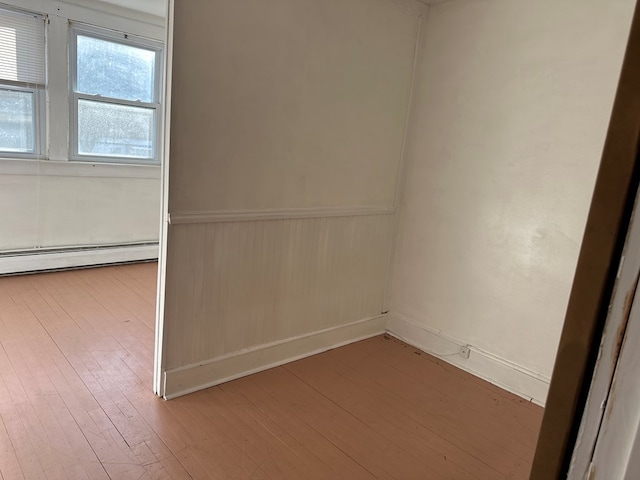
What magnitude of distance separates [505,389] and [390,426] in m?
0.93

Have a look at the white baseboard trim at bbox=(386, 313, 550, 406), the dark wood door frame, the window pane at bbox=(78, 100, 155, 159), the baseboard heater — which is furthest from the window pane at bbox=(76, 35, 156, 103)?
the dark wood door frame

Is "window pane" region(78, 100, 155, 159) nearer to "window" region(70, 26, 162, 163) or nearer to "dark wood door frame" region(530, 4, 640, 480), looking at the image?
"window" region(70, 26, 162, 163)

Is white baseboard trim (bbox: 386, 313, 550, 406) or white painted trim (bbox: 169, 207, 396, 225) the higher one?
white painted trim (bbox: 169, 207, 396, 225)

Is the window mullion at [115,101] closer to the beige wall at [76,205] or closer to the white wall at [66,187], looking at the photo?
the white wall at [66,187]

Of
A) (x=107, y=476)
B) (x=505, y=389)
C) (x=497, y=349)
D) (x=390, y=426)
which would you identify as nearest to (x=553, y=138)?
(x=497, y=349)

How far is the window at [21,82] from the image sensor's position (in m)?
3.80

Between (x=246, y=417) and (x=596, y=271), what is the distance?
2148 mm

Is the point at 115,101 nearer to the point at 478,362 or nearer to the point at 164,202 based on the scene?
the point at 164,202

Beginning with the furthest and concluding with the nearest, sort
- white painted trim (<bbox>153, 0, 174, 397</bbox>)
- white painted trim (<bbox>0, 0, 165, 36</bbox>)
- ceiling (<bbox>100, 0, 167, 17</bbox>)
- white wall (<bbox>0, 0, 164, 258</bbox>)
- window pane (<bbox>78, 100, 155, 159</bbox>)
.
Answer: window pane (<bbox>78, 100, 155, 159</bbox>), ceiling (<bbox>100, 0, 167, 17</bbox>), white wall (<bbox>0, 0, 164, 258</bbox>), white painted trim (<bbox>0, 0, 165, 36</bbox>), white painted trim (<bbox>153, 0, 174, 397</bbox>)

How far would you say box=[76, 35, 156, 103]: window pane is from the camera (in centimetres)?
423

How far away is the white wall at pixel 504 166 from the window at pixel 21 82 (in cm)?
330

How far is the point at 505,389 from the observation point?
283 cm

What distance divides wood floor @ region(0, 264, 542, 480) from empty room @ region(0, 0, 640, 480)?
0.01 metres

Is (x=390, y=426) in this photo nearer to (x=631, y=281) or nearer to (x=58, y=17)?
(x=631, y=281)
